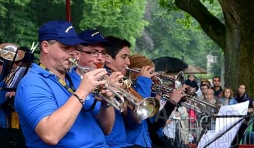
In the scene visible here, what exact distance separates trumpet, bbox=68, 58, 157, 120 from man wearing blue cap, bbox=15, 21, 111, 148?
0.12 m

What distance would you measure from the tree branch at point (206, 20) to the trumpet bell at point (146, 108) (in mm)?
8579

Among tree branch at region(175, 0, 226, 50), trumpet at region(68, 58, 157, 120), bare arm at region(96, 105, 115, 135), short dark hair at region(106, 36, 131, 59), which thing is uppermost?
tree branch at region(175, 0, 226, 50)

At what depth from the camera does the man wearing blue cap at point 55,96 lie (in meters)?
2.88

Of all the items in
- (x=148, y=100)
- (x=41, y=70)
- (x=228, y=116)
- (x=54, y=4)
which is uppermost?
(x=54, y=4)

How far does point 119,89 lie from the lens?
358cm

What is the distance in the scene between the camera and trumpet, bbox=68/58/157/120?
3.42 m

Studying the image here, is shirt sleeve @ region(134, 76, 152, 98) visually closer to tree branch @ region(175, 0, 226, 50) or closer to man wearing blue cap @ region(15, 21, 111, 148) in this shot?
man wearing blue cap @ region(15, 21, 111, 148)

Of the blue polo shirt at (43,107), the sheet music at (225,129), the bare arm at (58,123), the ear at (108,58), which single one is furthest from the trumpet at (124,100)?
the sheet music at (225,129)

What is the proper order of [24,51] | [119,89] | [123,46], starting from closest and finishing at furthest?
[119,89]
[123,46]
[24,51]

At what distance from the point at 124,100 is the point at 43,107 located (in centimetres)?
87

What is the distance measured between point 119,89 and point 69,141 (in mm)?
668

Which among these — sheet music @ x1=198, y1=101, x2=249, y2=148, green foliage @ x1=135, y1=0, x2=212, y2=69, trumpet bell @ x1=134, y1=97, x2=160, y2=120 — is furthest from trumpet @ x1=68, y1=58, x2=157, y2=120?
green foliage @ x1=135, y1=0, x2=212, y2=69

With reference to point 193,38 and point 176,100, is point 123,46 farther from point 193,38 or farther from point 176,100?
point 193,38

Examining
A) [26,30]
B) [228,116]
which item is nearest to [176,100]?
[228,116]
